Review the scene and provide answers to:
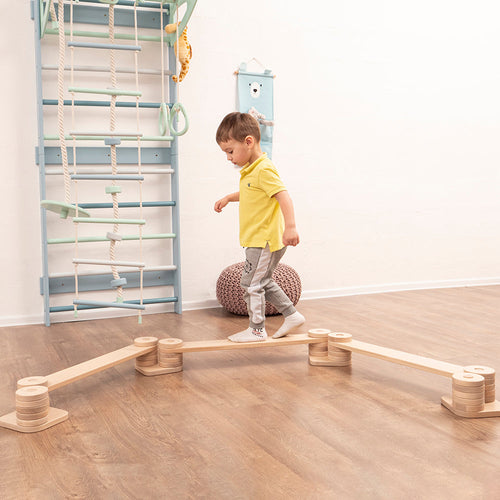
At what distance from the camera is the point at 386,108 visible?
3.96 metres

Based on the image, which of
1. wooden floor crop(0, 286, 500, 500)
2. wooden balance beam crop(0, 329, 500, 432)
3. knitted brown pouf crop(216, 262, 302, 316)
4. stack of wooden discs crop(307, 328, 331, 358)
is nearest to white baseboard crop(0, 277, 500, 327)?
knitted brown pouf crop(216, 262, 302, 316)

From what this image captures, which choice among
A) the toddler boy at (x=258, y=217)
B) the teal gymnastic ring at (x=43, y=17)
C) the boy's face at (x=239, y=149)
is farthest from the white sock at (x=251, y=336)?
the teal gymnastic ring at (x=43, y=17)

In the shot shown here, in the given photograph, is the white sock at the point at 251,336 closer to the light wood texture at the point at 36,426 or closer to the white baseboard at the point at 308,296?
the light wood texture at the point at 36,426

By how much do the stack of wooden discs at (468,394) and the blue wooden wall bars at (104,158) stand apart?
1799 millimetres

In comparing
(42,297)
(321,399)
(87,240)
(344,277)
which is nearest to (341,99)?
(344,277)

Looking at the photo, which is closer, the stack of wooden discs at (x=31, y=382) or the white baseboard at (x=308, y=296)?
the stack of wooden discs at (x=31, y=382)

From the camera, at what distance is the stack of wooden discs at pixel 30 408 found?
1.66 m

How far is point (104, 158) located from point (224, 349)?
1.40 meters

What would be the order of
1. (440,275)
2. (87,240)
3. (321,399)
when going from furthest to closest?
1. (440,275)
2. (87,240)
3. (321,399)

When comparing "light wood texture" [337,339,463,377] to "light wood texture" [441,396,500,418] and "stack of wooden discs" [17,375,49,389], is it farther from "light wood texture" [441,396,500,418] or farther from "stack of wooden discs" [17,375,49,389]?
"stack of wooden discs" [17,375,49,389]

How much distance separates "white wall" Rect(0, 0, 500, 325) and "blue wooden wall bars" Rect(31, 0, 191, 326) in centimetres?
11

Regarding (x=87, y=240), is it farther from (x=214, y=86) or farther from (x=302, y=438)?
(x=302, y=438)

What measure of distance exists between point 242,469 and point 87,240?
1878 mm

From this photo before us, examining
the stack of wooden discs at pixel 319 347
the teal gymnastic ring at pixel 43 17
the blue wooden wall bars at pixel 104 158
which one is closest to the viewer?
the stack of wooden discs at pixel 319 347
